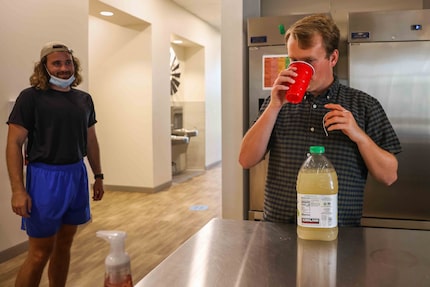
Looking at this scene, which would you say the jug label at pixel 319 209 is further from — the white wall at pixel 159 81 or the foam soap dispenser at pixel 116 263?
the white wall at pixel 159 81

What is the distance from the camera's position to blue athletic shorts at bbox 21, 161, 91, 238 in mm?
2084

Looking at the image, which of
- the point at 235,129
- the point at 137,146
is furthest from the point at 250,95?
the point at 137,146

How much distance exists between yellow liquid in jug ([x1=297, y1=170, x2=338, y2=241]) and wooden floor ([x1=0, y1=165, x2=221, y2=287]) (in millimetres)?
1963

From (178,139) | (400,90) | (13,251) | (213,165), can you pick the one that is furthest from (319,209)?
(213,165)

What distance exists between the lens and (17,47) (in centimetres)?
320

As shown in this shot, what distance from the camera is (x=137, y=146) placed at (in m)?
5.69

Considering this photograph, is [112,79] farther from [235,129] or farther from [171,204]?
[235,129]

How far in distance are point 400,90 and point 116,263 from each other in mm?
2476

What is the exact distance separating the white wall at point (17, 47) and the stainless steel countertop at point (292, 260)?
2.52 meters

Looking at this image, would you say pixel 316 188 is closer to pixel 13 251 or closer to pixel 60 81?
pixel 60 81

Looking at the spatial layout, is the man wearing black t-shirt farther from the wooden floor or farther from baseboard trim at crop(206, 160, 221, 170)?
baseboard trim at crop(206, 160, 221, 170)

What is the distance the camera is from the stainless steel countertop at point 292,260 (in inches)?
32.6

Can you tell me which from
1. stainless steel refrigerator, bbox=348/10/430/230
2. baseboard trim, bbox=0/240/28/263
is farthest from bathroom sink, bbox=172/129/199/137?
stainless steel refrigerator, bbox=348/10/430/230

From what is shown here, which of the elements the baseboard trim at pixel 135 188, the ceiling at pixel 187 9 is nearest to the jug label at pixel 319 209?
the ceiling at pixel 187 9
